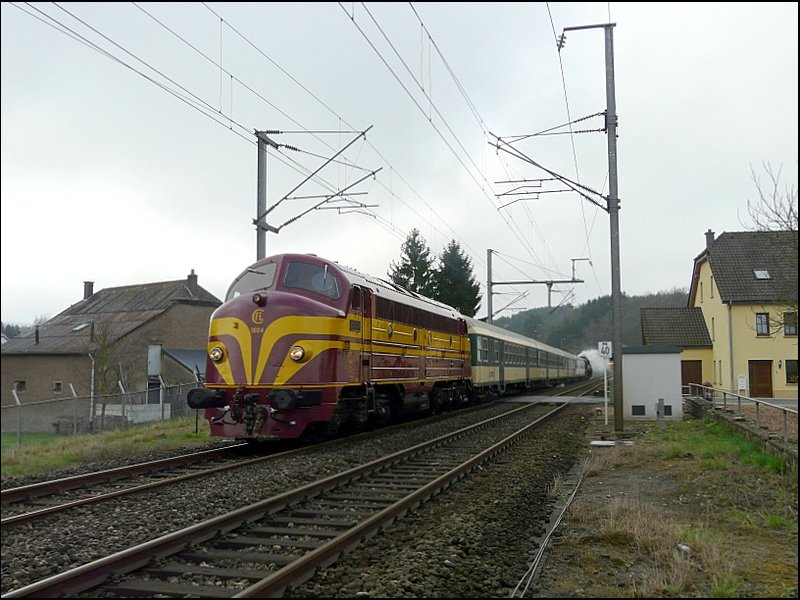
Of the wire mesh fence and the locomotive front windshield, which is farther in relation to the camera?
the locomotive front windshield

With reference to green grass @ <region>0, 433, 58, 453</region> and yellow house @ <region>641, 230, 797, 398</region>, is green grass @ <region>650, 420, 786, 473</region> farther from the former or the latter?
yellow house @ <region>641, 230, 797, 398</region>

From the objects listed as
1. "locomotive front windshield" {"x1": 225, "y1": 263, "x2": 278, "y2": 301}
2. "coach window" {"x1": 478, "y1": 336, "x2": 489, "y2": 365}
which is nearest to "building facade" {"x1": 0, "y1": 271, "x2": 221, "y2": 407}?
"locomotive front windshield" {"x1": 225, "y1": 263, "x2": 278, "y2": 301}

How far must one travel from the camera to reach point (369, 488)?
33.8ft

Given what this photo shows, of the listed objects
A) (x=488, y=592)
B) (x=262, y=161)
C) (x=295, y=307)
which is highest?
(x=262, y=161)

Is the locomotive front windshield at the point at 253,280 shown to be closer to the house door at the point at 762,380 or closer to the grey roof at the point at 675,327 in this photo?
the house door at the point at 762,380

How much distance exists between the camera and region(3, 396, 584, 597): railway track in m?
5.61

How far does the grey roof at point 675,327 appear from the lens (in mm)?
Answer: 40812

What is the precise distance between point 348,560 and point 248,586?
3.81 feet

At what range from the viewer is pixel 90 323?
4.51 metres

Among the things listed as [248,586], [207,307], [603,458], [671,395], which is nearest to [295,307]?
[207,307]

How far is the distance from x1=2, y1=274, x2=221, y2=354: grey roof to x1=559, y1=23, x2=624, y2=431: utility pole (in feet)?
43.2

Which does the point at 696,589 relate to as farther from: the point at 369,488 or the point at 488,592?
the point at 369,488

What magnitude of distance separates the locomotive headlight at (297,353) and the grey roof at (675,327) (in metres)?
32.2

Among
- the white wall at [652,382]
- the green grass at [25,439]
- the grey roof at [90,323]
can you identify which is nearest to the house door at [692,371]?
the white wall at [652,382]
